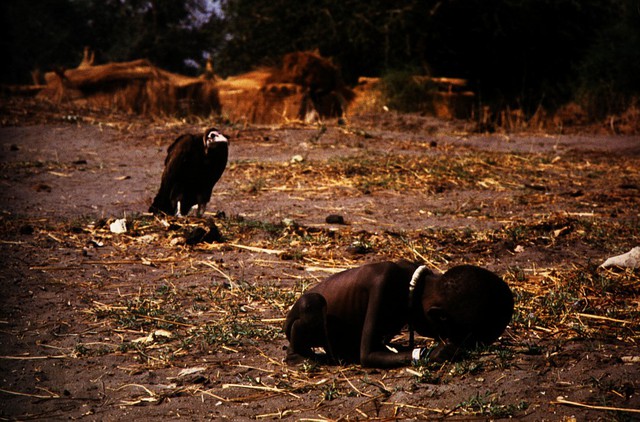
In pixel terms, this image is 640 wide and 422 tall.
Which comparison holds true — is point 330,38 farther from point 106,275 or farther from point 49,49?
point 49,49

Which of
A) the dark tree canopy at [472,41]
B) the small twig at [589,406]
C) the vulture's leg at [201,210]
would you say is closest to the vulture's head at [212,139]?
the vulture's leg at [201,210]

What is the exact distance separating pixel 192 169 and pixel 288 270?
229 cm

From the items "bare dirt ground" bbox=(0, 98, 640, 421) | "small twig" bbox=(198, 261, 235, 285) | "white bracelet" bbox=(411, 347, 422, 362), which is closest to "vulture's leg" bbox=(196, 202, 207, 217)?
"bare dirt ground" bbox=(0, 98, 640, 421)

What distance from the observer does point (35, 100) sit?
17.8 meters

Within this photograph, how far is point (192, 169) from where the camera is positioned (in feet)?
26.3

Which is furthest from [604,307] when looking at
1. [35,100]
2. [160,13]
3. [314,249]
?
[160,13]

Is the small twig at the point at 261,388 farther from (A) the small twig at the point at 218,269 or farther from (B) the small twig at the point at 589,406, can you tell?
(A) the small twig at the point at 218,269

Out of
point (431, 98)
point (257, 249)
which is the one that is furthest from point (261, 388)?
point (431, 98)

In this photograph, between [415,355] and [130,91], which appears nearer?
[415,355]

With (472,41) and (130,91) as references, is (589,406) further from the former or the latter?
(472,41)

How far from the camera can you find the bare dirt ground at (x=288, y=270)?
11.6 ft

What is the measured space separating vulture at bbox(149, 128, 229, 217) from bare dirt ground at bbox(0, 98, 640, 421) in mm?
336

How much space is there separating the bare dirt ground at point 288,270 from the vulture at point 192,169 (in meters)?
0.34

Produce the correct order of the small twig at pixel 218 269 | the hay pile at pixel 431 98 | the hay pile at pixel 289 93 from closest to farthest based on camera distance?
the small twig at pixel 218 269, the hay pile at pixel 289 93, the hay pile at pixel 431 98
